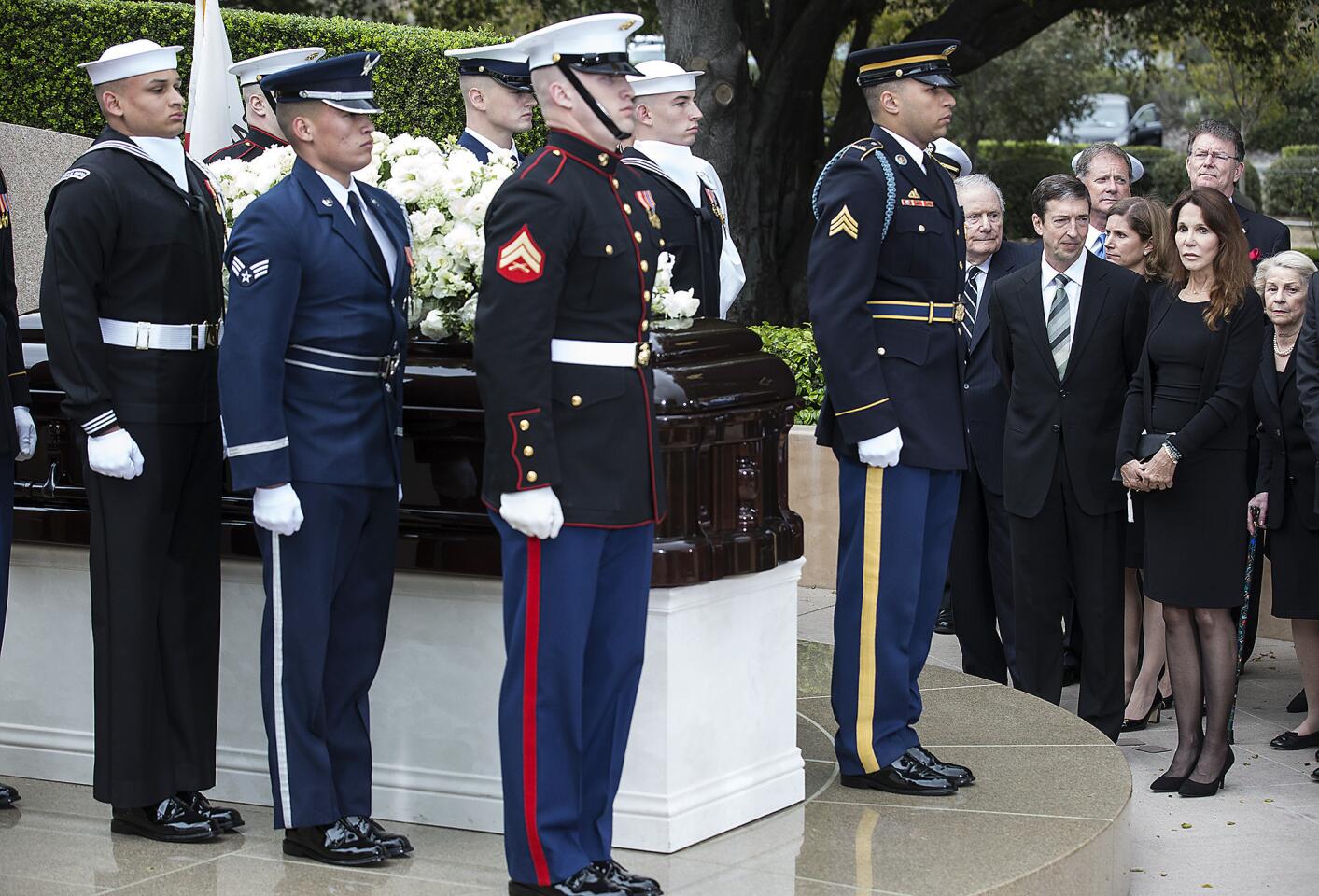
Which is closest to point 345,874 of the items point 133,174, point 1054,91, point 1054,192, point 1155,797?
point 133,174

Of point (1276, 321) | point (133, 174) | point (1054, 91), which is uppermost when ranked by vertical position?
point (1054, 91)

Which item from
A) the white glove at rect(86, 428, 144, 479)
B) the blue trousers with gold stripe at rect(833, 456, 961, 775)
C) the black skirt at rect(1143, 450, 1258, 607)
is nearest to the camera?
the white glove at rect(86, 428, 144, 479)

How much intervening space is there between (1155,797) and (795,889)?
2.06 metres

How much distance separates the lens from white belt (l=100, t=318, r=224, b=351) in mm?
4320

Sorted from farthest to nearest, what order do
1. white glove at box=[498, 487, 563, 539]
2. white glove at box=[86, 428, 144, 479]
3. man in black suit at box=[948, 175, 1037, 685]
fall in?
man in black suit at box=[948, 175, 1037, 685] → white glove at box=[86, 428, 144, 479] → white glove at box=[498, 487, 563, 539]

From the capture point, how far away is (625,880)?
3.93 m

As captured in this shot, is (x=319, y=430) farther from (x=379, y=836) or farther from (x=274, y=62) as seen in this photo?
(x=274, y=62)

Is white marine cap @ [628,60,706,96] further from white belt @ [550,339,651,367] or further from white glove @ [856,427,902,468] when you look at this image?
white belt @ [550,339,651,367]

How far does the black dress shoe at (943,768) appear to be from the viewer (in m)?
4.87

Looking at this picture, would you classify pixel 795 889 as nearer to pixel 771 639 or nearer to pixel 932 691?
pixel 771 639

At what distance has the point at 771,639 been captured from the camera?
464cm

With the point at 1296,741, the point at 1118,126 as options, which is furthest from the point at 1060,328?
the point at 1118,126

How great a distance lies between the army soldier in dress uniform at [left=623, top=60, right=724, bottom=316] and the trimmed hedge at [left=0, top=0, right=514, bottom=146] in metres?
5.51

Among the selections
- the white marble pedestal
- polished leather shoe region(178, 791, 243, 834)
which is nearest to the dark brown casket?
the white marble pedestal
